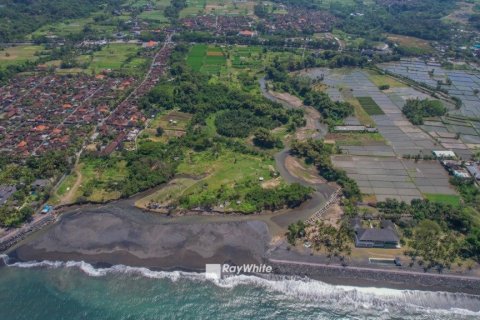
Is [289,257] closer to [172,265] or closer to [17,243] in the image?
[172,265]

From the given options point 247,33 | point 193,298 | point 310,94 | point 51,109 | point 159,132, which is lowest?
point 193,298

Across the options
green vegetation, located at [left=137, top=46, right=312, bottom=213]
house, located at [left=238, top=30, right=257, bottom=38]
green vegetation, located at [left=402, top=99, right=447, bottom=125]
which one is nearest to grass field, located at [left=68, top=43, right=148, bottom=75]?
green vegetation, located at [left=137, top=46, right=312, bottom=213]

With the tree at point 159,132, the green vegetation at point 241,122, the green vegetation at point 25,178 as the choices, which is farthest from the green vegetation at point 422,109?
the green vegetation at point 25,178

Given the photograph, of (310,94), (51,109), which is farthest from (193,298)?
(310,94)

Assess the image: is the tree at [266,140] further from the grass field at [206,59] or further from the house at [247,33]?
the house at [247,33]

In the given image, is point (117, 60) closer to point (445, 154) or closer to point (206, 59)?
point (206, 59)

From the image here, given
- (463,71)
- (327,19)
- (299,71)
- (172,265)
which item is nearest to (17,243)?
(172,265)
